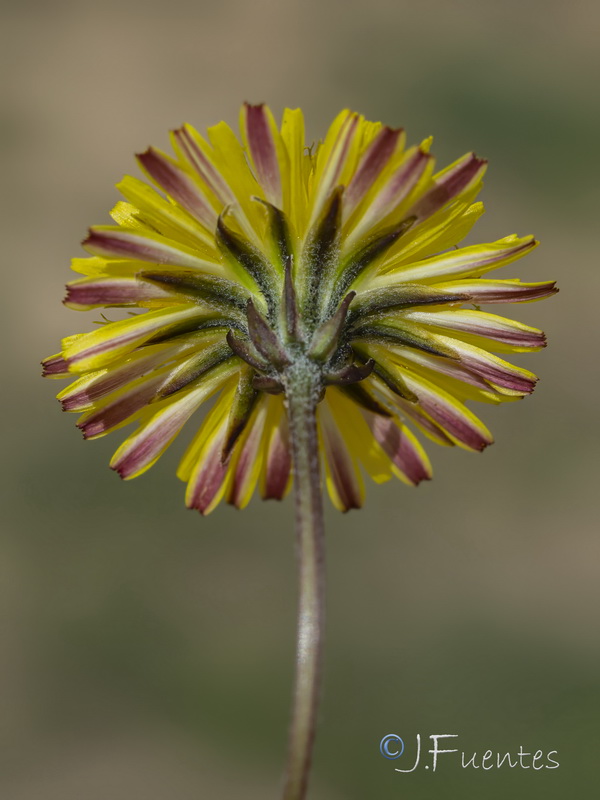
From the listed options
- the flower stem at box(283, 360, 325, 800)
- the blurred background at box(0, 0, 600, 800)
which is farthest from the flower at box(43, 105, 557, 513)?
the blurred background at box(0, 0, 600, 800)

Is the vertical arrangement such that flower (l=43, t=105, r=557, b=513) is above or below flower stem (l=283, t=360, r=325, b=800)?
above

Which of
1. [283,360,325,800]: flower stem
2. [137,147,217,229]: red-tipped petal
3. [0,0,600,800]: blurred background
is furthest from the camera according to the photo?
[0,0,600,800]: blurred background

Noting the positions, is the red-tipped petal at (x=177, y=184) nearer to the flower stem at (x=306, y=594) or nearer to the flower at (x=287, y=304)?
the flower at (x=287, y=304)

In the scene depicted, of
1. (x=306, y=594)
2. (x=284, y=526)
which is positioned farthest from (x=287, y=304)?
(x=284, y=526)

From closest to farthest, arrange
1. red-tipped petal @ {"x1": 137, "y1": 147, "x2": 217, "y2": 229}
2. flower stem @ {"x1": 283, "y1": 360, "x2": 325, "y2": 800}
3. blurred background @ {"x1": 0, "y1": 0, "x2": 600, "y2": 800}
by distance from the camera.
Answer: flower stem @ {"x1": 283, "y1": 360, "x2": 325, "y2": 800}, red-tipped petal @ {"x1": 137, "y1": 147, "x2": 217, "y2": 229}, blurred background @ {"x1": 0, "y1": 0, "x2": 600, "y2": 800}

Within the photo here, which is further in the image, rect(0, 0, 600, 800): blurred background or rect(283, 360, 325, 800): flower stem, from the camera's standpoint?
rect(0, 0, 600, 800): blurred background

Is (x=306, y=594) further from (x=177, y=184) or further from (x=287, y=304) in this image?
(x=177, y=184)

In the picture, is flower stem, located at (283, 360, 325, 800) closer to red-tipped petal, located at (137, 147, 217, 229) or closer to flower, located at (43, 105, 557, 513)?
flower, located at (43, 105, 557, 513)

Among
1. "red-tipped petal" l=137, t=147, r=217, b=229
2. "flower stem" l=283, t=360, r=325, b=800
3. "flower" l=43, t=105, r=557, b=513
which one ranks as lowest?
"flower stem" l=283, t=360, r=325, b=800
